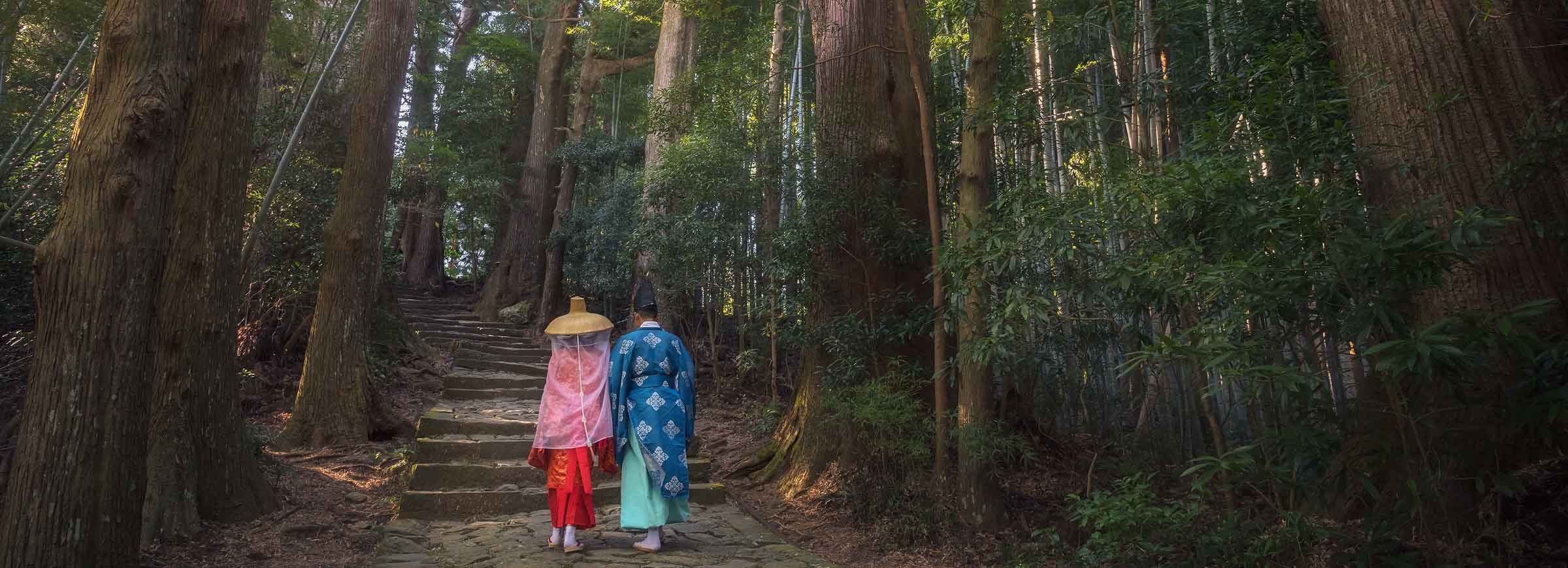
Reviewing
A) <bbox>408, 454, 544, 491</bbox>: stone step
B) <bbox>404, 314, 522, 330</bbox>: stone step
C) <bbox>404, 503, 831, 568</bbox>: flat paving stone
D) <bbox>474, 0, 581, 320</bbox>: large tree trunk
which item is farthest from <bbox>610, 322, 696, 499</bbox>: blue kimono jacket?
<bbox>474, 0, 581, 320</bbox>: large tree trunk

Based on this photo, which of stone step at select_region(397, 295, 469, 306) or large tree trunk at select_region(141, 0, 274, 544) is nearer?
large tree trunk at select_region(141, 0, 274, 544)

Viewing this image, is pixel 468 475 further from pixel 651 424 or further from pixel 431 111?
pixel 431 111

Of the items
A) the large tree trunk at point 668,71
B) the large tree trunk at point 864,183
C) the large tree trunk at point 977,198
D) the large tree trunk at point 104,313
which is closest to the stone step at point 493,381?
the large tree trunk at point 668,71

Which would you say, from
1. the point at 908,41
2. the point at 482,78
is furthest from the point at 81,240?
the point at 482,78

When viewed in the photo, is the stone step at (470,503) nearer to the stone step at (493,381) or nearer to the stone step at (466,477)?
the stone step at (466,477)

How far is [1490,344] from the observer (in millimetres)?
2928

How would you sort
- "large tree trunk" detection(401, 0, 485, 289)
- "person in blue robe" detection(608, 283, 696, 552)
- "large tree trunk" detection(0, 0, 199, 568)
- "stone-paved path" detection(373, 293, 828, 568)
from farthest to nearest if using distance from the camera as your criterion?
"large tree trunk" detection(401, 0, 485, 289)
"person in blue robe" detection(608, 283, 696, 552)
"stone-paved path" detection(373, 293, 828, 568)
"large tree trunk" detection(0, 0, 199, 568)

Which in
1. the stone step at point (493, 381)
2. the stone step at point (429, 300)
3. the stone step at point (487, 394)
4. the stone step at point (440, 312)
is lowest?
the stone step at point (487, 394)

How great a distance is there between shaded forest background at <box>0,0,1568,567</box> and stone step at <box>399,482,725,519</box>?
0.84 meters

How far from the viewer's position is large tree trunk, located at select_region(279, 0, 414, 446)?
303 inches

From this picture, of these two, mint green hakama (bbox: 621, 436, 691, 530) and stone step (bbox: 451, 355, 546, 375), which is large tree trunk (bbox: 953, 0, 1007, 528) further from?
stone step (bbox: 451, 355, 546, 375)

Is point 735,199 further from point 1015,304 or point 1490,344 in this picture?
point 1490,344

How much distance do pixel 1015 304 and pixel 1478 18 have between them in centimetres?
238

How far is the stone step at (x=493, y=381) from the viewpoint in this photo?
9203 mm
